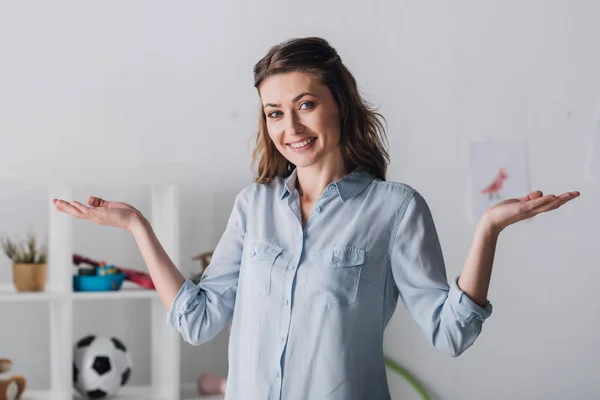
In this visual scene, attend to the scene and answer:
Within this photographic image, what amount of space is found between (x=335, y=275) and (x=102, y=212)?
0.42 meters

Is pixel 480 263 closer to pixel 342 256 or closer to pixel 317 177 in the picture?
pixel 342 256

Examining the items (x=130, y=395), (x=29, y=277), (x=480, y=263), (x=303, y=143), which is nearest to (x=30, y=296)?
(x=29, y=277)

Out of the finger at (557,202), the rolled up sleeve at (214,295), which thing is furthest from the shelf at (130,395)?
the finger at (557,202)

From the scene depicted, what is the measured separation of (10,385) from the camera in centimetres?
223

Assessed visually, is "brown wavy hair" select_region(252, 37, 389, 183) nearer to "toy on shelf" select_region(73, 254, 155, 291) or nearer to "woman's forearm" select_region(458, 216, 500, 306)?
"woman's forearm" select_region(458, 216, 500, 306)

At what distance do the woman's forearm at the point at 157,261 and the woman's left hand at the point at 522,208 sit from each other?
0.56m

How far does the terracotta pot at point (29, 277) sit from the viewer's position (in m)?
2.21

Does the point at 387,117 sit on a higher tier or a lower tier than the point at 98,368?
higher

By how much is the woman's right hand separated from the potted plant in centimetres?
89

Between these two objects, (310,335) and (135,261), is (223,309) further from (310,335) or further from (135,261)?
(135,261)

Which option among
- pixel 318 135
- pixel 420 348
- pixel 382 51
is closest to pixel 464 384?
pixel 420 348

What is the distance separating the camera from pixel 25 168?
8.20 feet

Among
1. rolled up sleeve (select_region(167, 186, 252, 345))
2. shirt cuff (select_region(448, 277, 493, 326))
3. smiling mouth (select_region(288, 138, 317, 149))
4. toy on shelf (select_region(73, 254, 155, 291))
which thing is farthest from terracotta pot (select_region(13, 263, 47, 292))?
shirt cuff (select_region(448, 277, 493, 326))

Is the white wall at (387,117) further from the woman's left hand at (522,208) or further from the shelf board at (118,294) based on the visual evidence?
the woman's left hand at (522,208)
